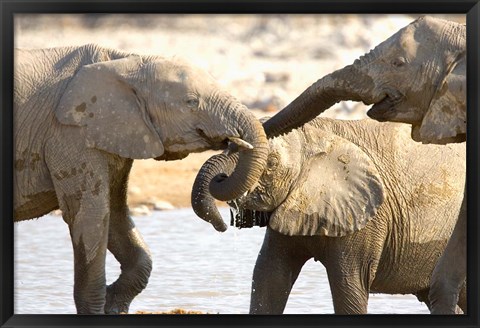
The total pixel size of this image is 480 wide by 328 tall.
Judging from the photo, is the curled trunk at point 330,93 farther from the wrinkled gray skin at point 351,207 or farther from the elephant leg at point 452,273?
the elephant leg at point 452,273

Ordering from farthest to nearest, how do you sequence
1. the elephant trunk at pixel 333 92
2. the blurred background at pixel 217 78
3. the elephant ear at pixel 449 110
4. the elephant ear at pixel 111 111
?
the blurred background at pixel 217 78, the elephant ear at pixel 111 111, the elephant trunk at pixel 333 92, the elephant ear at pixel 449 110

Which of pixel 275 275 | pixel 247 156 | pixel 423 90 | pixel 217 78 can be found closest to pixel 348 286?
pixel 275 275

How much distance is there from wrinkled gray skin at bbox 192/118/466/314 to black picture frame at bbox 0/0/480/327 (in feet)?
4.34

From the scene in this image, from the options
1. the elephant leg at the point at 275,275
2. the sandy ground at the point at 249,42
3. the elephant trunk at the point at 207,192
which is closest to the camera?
the elephant trunk at the point at 207,192

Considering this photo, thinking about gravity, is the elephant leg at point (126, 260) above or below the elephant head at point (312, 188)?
below

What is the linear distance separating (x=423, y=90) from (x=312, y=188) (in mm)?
1294

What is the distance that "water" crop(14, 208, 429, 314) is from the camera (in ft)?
35.3

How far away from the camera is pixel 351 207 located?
900cm

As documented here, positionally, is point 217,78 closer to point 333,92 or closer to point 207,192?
point 207,192

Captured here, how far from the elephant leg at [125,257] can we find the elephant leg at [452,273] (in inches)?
68.1

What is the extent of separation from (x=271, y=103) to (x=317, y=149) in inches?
297

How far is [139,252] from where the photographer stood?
Answer: 8672 millimetres

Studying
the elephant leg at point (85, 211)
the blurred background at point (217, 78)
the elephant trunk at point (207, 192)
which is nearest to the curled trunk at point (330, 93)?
the elephant trunk at point (207, 192)

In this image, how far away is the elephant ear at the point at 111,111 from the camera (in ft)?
26.9
